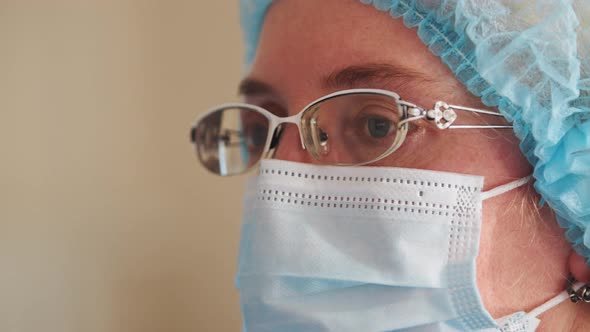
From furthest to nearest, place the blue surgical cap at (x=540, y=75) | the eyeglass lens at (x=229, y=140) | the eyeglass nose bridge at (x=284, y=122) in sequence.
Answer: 1. the eyeglass lens at (x=229, y=140)
2. the eyeglass nose bridge at (x=284, y=122)
3. the blue surgical cap at (x=540, y=75)

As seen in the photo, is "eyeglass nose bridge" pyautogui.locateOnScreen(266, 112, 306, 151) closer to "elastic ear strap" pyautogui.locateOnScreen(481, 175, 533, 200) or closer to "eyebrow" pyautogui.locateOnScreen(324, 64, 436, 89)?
"eyebrow" pyautogui.locateOnScreen(324, 64, 436, 89)

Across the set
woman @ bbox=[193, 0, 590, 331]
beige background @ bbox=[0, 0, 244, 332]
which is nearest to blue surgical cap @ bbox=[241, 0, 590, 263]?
woman @ bbox=[193, 0, 590, 331]

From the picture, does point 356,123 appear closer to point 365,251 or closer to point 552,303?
point 365,251

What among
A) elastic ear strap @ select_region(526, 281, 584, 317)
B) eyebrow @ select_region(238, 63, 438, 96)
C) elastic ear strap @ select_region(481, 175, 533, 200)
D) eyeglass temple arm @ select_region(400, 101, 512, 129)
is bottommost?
elastic ear strap @ select_region(526, 281, 584, 317)

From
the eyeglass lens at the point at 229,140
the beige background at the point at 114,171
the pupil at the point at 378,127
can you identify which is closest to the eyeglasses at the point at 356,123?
the pupil at the point at 378,127

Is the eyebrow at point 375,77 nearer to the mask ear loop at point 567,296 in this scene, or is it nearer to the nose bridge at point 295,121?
the nose bridge at point 295,121

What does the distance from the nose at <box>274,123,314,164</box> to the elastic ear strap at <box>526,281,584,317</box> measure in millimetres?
479

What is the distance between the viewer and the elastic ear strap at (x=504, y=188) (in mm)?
965

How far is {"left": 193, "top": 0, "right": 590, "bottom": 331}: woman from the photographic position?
0.94m

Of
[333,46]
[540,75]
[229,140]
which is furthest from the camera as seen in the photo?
[229,140]

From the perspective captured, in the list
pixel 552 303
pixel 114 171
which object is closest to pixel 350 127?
pixel 552 303

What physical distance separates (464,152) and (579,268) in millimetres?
304

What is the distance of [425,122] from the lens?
993 mm

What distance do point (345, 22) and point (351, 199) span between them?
33cm
